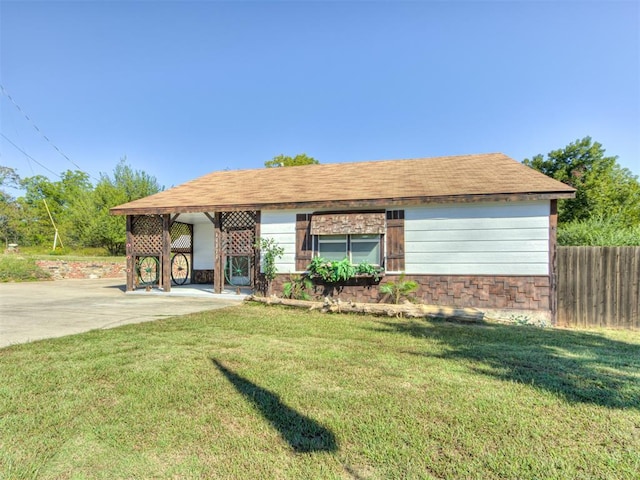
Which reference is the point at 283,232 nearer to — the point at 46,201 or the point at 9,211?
the point at 9,211

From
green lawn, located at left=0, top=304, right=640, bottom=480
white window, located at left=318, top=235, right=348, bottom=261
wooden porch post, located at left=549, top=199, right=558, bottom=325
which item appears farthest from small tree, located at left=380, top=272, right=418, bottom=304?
green lawn, located at left=0, top=304, right=640, bottom=480

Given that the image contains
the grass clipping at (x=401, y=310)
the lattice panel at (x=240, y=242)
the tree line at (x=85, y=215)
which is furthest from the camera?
the tree line at (x=85, y=215)

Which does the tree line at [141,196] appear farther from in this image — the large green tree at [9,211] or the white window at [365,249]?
the white window at [365,249]

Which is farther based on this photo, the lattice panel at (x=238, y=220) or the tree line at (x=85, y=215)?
the tree line at (x=85, y=215)

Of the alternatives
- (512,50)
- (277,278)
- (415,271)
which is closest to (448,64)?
(512,50)

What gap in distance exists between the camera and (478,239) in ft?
24.7

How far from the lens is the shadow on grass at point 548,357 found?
2.89 meters

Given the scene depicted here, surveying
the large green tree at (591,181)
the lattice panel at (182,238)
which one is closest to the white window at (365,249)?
the lattice panel at (182,238)

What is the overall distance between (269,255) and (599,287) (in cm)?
747

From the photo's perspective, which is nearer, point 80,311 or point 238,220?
point 80,311

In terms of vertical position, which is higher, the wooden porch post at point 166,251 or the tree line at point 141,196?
Answer: the tree line at point 141,196

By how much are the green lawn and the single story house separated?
3093mm

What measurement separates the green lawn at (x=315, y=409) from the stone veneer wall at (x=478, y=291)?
281 centimetres

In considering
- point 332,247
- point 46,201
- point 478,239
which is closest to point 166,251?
point 332,247
